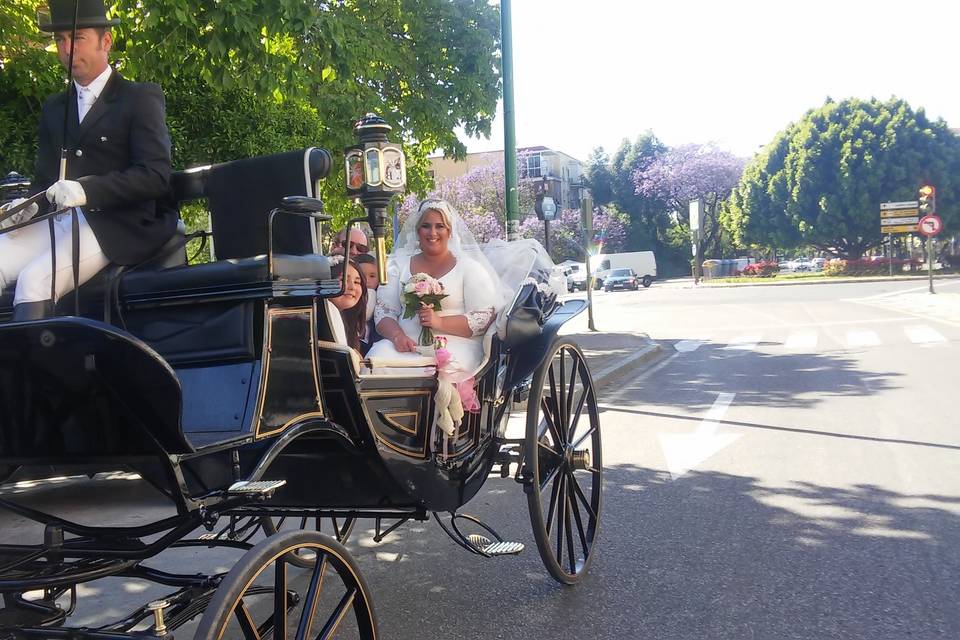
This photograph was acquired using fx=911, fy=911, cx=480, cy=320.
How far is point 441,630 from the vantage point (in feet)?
13.0

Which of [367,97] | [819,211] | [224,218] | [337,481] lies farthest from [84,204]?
[819,211]

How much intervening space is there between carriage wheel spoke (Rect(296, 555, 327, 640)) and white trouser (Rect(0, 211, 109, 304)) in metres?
1.20

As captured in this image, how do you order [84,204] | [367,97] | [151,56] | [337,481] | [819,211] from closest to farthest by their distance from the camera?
[84,204], [337,481], [151,56], [367,97], [819,211]

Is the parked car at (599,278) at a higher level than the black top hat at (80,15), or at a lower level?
lower

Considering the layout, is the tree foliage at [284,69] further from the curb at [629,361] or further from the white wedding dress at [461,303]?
the curb at [629,361]

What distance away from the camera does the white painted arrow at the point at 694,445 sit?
7129mm

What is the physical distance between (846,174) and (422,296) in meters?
50.2

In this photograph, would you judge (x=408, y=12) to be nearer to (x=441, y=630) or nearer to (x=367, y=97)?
(x=367, y=97)

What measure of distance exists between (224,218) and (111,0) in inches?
173

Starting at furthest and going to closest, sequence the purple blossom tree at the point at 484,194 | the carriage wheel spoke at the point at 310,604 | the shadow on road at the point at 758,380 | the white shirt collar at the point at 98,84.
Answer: the purple blossom tree at the point at 484,194 < the shadow on road at the point at 758,380 < the white shirt collar at the point at 98,84 < the carriage wheel spoke at the point at 310,604

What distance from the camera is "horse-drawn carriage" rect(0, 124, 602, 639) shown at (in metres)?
2.33

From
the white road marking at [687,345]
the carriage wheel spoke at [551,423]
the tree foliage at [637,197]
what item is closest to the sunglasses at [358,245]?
the carriage wheel spoke at [551,423]

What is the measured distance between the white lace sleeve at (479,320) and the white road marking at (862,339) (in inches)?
478

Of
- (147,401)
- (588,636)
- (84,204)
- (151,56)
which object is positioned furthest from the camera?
(151,56)
